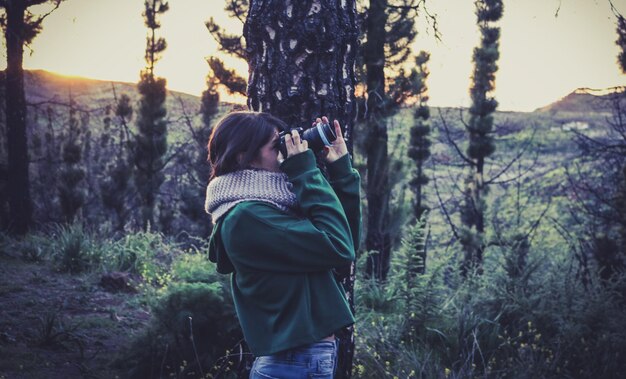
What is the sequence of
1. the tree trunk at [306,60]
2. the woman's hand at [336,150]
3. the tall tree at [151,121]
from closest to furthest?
1. the woman's hand at [336,150]
2. the tree trunk at [306,60]
3. the tall tree at [151,121]

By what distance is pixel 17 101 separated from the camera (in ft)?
35.1

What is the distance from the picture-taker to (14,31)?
10.5 meters

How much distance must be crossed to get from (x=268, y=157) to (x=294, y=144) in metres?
0.15

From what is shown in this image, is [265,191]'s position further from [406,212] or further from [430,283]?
[406,212]

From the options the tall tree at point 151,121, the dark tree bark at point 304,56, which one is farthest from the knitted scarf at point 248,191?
the tall tree at point 151,121

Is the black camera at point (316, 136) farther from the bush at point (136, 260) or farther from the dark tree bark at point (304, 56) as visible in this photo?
the bush at point (136, 260)

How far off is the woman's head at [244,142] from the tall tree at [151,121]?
57.2 feet

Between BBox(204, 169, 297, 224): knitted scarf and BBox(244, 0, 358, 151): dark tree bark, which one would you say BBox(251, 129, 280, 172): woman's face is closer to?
BBox(204, 169, 297, 224): knitted scarf

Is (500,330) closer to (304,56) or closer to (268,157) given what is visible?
(304,56)

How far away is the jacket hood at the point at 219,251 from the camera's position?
75.6 inches

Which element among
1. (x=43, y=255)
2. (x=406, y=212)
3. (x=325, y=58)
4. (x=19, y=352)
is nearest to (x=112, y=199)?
(x=43, y=255)

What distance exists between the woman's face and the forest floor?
266 centimetres

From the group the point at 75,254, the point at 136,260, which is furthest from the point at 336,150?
the point at 136,260

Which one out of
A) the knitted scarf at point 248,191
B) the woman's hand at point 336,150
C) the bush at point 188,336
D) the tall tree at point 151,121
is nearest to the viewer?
the knitted scarf at point 248,191
